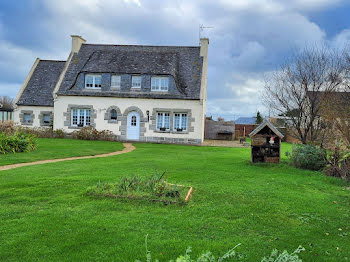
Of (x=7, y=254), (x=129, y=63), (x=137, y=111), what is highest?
(x=129, y=63)

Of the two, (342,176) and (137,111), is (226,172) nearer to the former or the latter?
(342,176)

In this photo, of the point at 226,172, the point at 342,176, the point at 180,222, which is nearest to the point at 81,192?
the point at 180,222

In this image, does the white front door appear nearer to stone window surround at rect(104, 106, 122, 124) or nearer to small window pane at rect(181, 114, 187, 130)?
stone window surround at rect(104, 106, 122, 124)

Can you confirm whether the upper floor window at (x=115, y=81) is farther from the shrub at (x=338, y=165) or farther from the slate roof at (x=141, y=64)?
the shrub at (x=338, y=165)

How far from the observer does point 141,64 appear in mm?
27266

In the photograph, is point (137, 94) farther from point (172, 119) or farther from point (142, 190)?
point (142, 190)

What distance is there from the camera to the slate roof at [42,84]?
2920cm

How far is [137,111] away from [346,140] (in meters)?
17.5

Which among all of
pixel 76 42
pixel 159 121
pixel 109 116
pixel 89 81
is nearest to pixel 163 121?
pixel 159 121

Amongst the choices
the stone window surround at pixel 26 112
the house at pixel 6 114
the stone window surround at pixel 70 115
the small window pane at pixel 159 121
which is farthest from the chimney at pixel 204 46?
the house at pixel 6 114

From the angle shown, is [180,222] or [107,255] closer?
[107,255]

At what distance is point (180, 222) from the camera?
5930 millimetres

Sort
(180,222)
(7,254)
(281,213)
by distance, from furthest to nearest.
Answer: (281,213), (180,222), (7,254)

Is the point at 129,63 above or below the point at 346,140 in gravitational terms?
above
